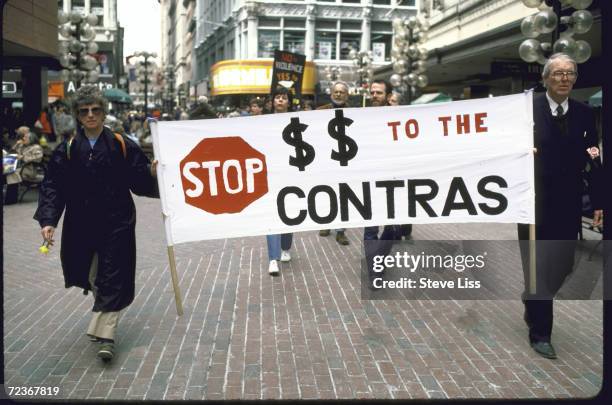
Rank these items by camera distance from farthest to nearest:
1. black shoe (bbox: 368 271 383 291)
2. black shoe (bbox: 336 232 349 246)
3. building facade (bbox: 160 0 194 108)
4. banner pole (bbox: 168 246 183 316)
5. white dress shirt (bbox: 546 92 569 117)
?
building facade (bbox: 160 0 194 108) < black shoe (bbox: 336 232 349 246) < black shoe (bbox: 368 271 383 291) < banner pole (bbox: 168 246 183 316) < white dress shirt (bbox: 546 92 569 117)

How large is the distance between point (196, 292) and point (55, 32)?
1468 cm

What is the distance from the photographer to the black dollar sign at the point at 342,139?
4.96 meters

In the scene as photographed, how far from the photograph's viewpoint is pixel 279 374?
163 inches

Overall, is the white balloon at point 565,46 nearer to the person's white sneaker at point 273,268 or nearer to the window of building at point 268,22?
the person's white sneaker at point 273,268

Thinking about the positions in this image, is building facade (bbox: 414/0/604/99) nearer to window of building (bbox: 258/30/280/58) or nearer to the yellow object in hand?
the yellow object in hand

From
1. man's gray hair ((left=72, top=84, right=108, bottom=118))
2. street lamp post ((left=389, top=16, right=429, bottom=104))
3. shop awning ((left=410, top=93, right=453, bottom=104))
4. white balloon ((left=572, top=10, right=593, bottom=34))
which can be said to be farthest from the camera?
shop awning ((left=410, top=93, right=453, bottom=104))

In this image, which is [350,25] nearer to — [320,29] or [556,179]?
[320,29]

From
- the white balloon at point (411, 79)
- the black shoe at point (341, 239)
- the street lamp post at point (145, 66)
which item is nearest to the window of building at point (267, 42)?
the street lamp post at point (145, 66)

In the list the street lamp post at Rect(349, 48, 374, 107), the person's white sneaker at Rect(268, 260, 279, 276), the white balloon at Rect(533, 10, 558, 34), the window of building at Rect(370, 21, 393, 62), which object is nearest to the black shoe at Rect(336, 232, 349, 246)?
the person's white sneaker at Rect(268, 260, 279, 276)

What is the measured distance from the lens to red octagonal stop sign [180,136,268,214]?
15.9 feet

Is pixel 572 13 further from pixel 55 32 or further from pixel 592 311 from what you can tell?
pixel 55 32

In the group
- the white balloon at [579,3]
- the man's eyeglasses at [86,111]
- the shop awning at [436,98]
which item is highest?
the shop awning at [436,98]

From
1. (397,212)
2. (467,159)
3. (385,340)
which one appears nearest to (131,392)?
(385,340)

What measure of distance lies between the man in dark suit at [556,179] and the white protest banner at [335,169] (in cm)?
29
